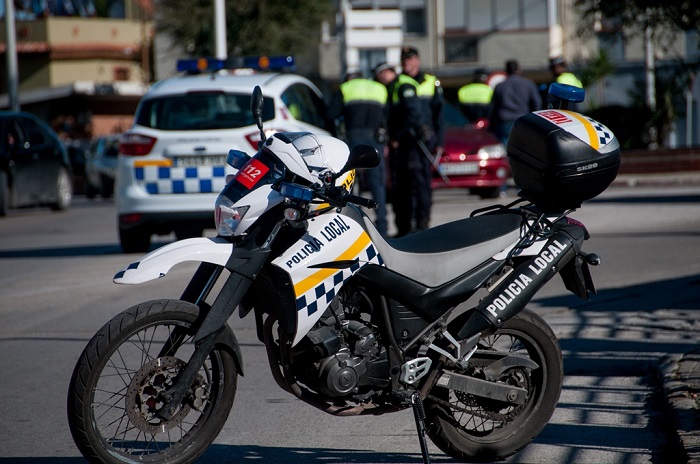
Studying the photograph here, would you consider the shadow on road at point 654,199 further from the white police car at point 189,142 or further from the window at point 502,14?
the window at point 502,14

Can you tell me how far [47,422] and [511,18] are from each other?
116ft

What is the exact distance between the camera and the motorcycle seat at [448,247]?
4.59 meters

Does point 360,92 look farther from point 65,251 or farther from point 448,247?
point 448,247

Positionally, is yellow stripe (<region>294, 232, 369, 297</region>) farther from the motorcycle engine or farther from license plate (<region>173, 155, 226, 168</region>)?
license plate (<region>173, 155, 226, 168</region>)

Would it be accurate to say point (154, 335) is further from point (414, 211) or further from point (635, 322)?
point (414, 211)

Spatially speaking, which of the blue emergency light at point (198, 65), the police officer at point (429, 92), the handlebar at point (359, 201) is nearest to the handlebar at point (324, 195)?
the handlebar at point (359, 201)

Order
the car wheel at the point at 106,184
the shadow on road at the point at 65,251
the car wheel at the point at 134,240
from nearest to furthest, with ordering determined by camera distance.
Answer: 1. the car wheel at the point at 134,240
2. the shadow on road at the point at 65,251
3. the car wheel at the point at 106,184

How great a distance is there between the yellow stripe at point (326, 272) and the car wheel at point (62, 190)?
17035mm

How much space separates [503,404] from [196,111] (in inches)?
287

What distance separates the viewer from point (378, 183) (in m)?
11.7

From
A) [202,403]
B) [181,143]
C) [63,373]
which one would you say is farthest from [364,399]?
[181,143]

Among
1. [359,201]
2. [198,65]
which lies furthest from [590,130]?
[198,65]

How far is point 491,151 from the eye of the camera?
1695 centimetres

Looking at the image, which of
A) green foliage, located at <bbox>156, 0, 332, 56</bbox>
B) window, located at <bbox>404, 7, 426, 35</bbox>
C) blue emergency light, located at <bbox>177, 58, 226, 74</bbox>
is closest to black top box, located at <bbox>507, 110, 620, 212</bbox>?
blue emergency light, located at <bbox>177, 58, 226, 74</bbox>
